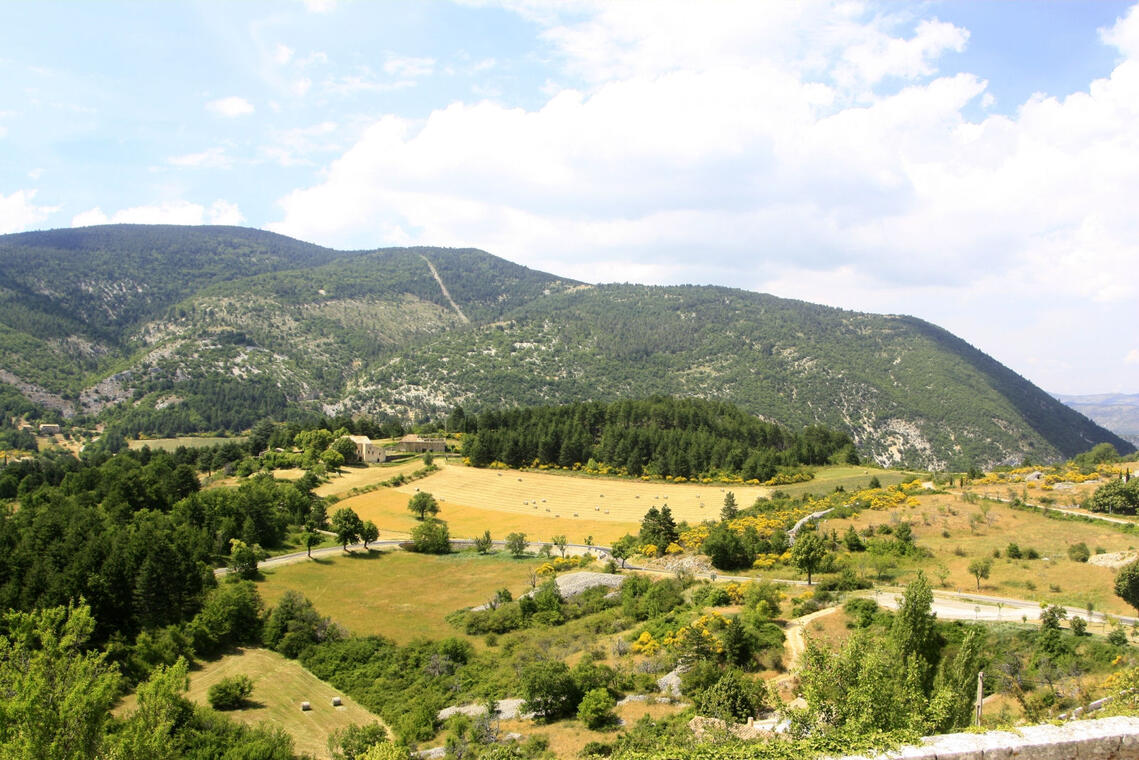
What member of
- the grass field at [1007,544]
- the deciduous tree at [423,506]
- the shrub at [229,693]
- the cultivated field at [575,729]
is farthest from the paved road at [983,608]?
the deciduous tree at [423,506]

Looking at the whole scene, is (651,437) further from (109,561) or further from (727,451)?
(109,561)

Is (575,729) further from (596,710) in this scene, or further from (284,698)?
(284,698)

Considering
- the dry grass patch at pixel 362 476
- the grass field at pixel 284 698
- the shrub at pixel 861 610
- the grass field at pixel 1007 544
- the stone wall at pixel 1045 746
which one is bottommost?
the grass field at pixel 284 698

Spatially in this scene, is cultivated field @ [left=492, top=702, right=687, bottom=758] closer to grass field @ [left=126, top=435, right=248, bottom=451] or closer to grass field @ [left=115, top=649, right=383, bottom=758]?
grass field @ [left=115, top=649, right=383, bottom=758]

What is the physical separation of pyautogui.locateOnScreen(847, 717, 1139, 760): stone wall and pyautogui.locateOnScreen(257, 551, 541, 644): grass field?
37.1m

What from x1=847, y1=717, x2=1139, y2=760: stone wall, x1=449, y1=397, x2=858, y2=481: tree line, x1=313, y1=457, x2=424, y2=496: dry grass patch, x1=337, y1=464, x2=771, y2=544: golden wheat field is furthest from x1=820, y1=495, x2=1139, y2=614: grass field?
x1=313, y1=457, x2=424, y2=496: dry grass patch

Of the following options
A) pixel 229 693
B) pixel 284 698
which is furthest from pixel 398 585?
pixel 229 693

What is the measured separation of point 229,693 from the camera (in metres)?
32.4

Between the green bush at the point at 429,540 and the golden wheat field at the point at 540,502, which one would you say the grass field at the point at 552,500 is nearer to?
the golden wheat field at the point at 540,502

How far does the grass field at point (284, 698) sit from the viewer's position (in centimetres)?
3114

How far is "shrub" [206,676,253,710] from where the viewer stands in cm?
3216

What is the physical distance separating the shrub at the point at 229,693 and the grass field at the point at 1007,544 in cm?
3756

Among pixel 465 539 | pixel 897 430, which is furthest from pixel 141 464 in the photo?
pixel 897 430

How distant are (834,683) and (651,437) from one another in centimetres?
9180
